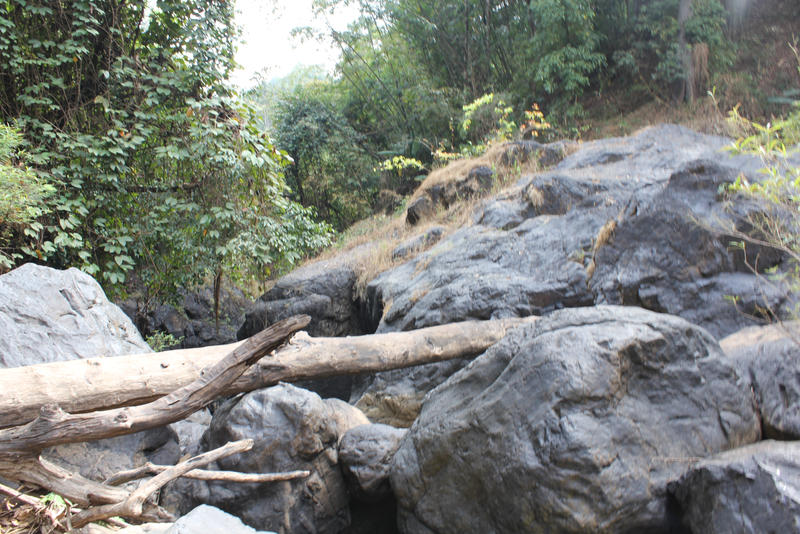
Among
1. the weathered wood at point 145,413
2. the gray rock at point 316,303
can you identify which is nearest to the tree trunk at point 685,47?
the gray rock at point 316,303

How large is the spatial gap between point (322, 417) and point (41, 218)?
496cm

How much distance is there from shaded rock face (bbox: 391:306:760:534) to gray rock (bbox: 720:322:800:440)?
10 cm

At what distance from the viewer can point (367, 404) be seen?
542cm

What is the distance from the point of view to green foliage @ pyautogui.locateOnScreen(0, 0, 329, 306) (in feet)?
22.0

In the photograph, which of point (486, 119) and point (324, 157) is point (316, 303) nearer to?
point (486, 119)

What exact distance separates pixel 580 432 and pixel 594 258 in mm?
3073

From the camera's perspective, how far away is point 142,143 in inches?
286

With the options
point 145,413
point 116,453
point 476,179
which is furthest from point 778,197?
point 476,179

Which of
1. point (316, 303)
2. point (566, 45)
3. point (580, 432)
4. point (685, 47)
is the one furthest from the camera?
point (566, 45)

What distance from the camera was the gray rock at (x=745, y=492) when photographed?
2.21 m

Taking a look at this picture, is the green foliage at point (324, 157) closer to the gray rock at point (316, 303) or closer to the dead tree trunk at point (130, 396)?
the gray rock at point (316, 303)

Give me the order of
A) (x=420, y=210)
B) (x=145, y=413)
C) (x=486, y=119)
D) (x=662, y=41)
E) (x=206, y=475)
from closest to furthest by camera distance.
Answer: (x=145, y=413), (x=206, y=475), (x=420, y=210), (x=662, y=41), (x=486, y=119)

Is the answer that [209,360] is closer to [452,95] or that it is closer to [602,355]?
[602,355]

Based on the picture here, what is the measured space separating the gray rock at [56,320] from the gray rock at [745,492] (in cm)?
437
